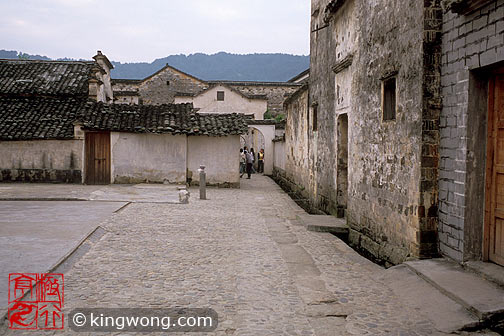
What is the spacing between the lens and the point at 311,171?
47.6ft

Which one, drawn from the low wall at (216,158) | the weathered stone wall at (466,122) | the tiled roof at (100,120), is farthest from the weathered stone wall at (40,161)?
the weathered stone wall at (466,122)

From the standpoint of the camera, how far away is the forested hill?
141875 millimetres

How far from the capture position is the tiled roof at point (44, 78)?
22.1 m

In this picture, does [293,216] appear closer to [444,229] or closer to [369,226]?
[369,226]

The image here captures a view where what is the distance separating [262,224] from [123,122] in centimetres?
1068

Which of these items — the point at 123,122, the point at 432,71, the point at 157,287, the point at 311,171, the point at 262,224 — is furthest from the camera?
the point at 123,122

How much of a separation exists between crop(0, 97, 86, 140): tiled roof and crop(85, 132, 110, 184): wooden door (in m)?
0.88

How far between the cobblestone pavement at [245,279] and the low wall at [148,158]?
8974 millimetres

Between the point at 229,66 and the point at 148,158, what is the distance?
14346 cm

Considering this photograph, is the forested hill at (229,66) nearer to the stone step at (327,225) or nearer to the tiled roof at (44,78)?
the tiled roof at (44,78)

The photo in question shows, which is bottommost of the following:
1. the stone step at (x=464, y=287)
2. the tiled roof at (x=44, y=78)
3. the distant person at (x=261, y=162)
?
the stone step at (x=464, y=287)

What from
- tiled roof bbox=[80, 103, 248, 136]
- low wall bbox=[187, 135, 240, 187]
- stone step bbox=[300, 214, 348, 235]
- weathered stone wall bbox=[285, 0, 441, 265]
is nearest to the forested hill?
tiled roof bbox=[80, 103, 248, 136]

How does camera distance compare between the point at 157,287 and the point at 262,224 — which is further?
the point at 262,224

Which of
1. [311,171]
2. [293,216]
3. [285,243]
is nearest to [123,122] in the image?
[311,171]
